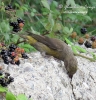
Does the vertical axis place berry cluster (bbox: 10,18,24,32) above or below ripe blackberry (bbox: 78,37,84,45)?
above

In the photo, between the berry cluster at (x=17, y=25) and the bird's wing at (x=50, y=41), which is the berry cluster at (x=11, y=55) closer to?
the berry cluster at (x=17, y=25)

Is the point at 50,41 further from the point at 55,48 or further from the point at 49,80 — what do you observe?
the point at 49,80

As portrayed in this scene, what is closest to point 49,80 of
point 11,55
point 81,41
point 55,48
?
point 11,55

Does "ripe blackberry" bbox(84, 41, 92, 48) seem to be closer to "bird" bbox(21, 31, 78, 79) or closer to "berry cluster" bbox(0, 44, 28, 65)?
"bird" bbox(21, 31, 78, 79)

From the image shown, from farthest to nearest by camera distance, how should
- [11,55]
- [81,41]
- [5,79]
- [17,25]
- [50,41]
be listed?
[81,41] → [50,41] → [17,25] → [11,55] → [5,79]

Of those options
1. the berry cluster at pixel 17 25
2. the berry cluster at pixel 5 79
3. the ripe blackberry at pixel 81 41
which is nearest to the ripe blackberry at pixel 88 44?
the ripe blackberry at pixel 81 41

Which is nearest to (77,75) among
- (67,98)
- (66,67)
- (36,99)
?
(66,67)

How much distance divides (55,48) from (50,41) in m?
0.15

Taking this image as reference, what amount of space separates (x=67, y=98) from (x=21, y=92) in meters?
0.50

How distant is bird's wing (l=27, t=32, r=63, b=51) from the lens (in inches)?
185

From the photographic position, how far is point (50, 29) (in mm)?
5000

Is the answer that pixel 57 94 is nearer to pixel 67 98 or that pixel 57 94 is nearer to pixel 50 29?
pixel 67 98

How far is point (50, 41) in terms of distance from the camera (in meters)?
4.79

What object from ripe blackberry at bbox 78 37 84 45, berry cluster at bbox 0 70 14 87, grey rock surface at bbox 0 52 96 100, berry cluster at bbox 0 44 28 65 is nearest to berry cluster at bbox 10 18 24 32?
grey rock surface at bbox 0 52 96 100
